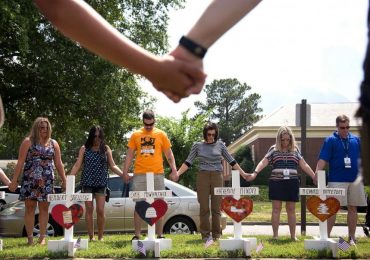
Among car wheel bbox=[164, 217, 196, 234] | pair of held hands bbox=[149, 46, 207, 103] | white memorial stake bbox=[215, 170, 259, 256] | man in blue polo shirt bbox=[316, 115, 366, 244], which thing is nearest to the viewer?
pair of held hands bbox=[149, 46, 207, 103]

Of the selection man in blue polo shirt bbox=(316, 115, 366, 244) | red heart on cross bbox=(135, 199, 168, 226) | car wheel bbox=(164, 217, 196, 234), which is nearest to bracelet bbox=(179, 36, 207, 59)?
red heart on cross bbox=(135, 199, 168, 226)

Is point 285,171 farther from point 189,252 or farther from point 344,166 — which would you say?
point 189,252

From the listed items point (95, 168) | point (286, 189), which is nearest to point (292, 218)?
point (286, 189)

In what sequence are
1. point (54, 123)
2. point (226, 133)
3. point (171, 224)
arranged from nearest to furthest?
point (171, 224) → point (54, 123) → point (226, 133)

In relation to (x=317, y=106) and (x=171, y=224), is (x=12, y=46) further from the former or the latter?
(x=317, y=106)

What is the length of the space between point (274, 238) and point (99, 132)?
3301 mm

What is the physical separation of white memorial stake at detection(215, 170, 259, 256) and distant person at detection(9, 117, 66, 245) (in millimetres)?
2610

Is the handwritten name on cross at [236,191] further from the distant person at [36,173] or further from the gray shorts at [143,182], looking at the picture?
the distant person at [36,173]

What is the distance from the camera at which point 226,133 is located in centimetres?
10238

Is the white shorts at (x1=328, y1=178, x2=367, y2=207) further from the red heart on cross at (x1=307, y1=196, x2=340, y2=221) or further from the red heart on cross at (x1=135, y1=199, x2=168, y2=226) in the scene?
the red heart on cross at (x1=135, y1=199, x2=168, y2=226)

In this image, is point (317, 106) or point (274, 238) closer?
point (274, 238)

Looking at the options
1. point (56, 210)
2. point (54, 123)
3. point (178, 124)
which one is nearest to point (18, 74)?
point (54, 123)

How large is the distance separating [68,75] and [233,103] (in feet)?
275

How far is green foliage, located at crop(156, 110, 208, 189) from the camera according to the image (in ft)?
99.1
